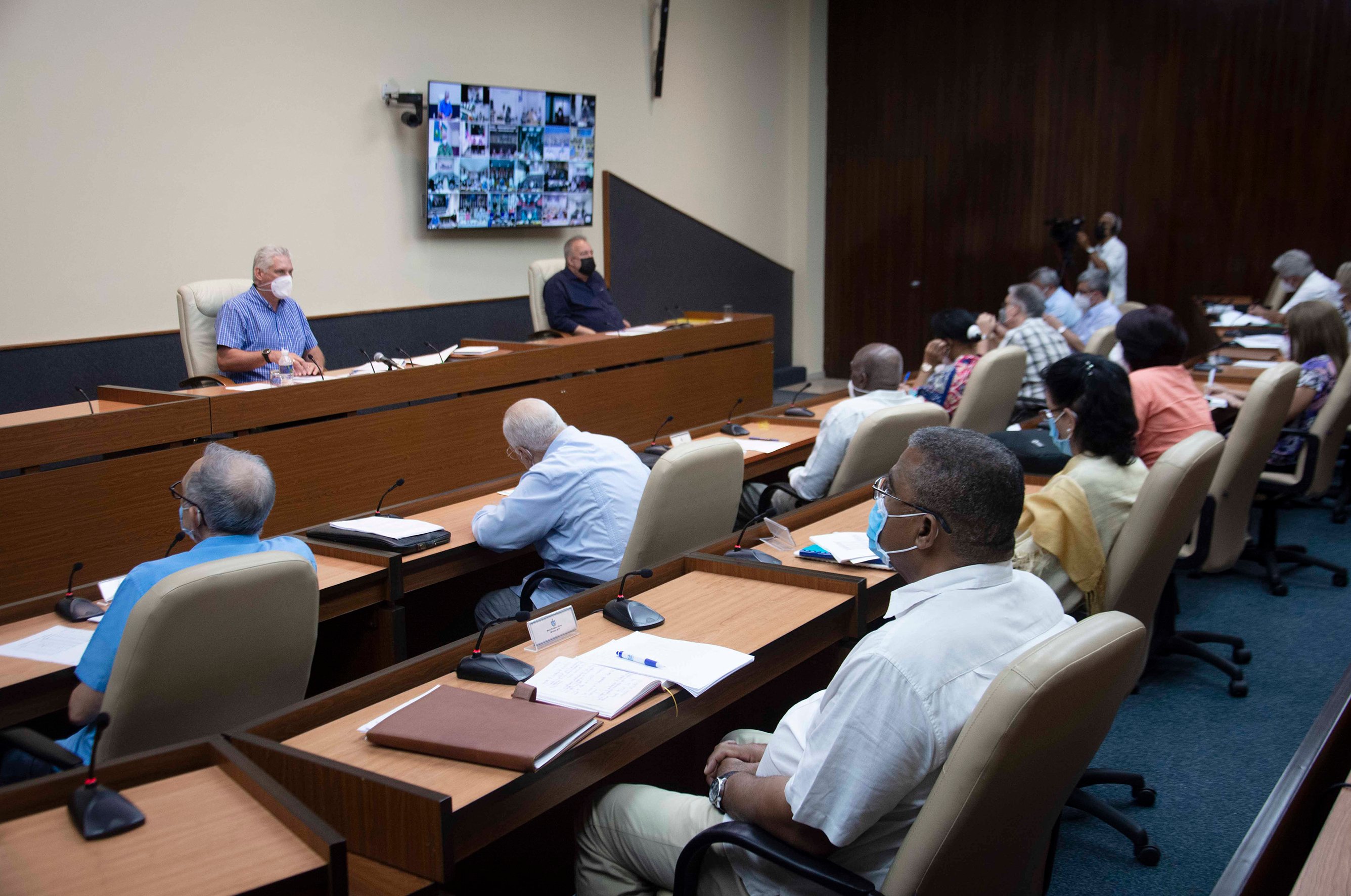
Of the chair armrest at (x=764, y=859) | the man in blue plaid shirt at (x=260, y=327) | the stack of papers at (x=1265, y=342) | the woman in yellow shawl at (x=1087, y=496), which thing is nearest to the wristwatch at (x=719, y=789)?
the chair armrest at (x=764, y=859)

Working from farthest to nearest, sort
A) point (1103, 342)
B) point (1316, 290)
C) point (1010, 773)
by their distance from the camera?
point (1316, 290)
point (1103, 342)
point (1010, 773)

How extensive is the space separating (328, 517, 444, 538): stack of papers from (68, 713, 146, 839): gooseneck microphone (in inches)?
53.9

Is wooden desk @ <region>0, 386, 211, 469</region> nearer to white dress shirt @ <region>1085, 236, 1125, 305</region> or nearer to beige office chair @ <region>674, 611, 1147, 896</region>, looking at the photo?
beige office chair @ <region>674, 611, 1147, 896</region>

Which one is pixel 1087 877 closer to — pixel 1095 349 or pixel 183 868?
pixel 183 868

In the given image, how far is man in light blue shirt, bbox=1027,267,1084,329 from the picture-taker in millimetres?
7398

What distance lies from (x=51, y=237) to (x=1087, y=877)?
17.3 ft

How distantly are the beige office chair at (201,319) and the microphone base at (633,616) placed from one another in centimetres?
331

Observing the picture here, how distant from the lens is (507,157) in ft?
23.6

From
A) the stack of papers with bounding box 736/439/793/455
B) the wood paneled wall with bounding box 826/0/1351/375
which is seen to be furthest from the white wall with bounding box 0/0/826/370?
the stack of papers with bounding box 736/439/793/455

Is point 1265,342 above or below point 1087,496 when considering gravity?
above

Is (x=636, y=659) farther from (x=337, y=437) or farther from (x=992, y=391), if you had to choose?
(x=992, y=391)

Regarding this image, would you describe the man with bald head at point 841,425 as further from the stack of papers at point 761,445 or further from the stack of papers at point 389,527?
the stack of papers at point 389,527

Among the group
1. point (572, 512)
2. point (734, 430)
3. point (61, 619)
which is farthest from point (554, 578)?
point (734, 430)

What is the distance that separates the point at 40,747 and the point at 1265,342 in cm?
638
